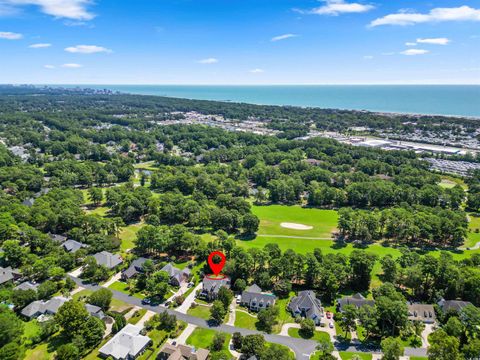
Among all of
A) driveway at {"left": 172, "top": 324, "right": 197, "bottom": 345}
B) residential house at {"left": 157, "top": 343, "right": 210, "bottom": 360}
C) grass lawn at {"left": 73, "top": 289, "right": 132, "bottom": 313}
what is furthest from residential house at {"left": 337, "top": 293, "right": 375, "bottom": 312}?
grass lawn at {"left": 73, "top": 289, "right": 132, "bottom": 313}

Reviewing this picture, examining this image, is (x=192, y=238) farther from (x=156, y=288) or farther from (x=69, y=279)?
(x=69, y=279)

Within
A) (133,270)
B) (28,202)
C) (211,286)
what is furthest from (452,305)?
(28,202)

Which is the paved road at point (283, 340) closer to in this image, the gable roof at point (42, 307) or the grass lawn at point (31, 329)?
the gable roof at point (42, 307)

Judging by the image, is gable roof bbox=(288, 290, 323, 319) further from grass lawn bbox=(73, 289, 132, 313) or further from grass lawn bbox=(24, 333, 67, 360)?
grass lawn bbox=(24, 333, 67, 360)

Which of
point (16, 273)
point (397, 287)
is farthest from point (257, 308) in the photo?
point (16, 273)

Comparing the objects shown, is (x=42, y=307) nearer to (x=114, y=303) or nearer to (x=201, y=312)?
(x=114, y=303)
